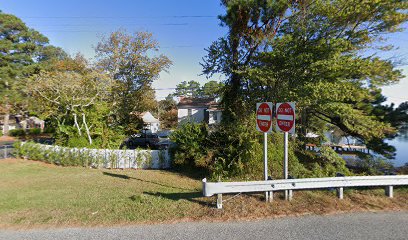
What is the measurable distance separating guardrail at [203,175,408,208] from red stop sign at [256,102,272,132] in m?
1.25

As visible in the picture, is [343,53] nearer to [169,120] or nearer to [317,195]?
[317,195]

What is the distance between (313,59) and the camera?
8414mm

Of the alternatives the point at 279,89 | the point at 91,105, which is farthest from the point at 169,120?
the point at 279,89

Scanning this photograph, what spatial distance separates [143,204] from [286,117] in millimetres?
3797

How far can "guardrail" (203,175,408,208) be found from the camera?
450cm

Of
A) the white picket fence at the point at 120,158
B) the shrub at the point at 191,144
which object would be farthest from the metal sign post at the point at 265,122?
the white picket fence at the point at 120,158

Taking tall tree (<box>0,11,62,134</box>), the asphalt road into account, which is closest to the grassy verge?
the asphalt road

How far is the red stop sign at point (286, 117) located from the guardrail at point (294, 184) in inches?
46.0

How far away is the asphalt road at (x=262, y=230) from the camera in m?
3.46

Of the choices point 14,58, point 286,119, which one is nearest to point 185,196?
point 286,119

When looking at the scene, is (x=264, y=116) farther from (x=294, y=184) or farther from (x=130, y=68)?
(x=130, y=68)

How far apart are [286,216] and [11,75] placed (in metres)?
34.1

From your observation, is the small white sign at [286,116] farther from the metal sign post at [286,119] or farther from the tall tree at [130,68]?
the tall tree at [130,68]

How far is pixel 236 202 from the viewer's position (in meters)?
4.76
